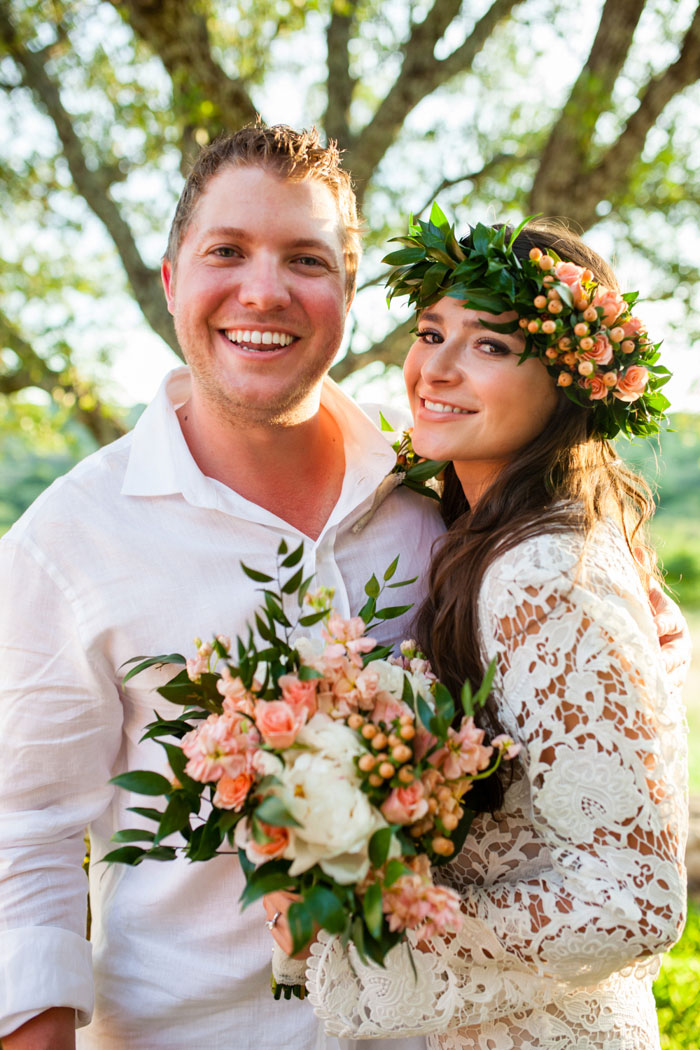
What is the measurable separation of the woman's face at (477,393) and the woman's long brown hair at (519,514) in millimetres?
58

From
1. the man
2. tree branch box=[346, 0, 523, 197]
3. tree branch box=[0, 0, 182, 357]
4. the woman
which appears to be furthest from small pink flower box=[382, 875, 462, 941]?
tree branch box=[346, 0, 523, 197]

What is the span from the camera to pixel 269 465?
282 cm

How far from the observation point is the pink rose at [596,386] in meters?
2.34

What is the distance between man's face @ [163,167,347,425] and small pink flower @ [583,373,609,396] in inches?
32.5

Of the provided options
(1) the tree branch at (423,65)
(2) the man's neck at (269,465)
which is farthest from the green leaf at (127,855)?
(1) the tree branch at (423,65)

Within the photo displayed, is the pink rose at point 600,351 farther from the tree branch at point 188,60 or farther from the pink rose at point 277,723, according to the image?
the tree branch at point 188,60

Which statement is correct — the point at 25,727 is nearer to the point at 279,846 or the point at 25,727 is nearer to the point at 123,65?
the point at 279,846

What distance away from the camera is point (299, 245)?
2701 mm

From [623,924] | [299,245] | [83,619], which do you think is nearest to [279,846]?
[623,924]

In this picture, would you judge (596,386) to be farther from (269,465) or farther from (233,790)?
(233,790)

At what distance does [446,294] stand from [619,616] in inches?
41.0

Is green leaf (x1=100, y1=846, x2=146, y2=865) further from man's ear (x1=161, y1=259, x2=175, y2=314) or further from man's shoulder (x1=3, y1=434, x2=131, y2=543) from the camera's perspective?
man's ear (x1=161, y1=259, x2=175, y2=314)

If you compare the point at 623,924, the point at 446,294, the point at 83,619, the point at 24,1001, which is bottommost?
the point at 24,1001

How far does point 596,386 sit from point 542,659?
78cm
